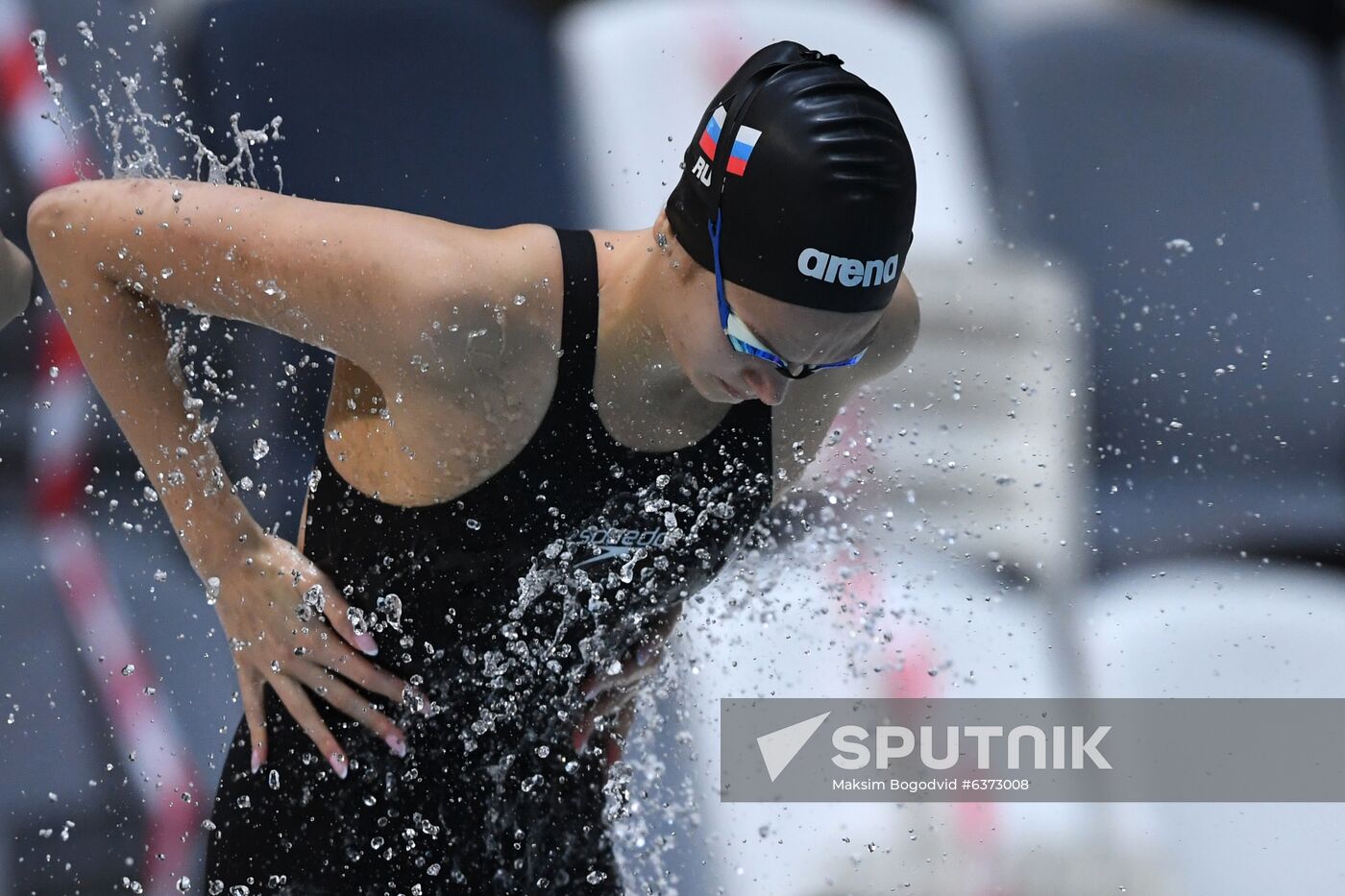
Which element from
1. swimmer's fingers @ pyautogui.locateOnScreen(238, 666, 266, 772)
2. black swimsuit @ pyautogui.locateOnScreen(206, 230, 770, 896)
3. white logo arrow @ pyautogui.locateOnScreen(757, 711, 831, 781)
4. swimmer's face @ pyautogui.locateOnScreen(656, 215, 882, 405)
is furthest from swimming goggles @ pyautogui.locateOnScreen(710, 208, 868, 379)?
white logo arrow @ pyautogui.locateOnScreen(757, 711, 831, 781)

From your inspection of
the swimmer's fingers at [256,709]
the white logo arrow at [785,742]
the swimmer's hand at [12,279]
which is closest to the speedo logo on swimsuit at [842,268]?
the swimmer's fingers at [256,709]

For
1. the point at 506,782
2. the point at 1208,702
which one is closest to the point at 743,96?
the point at 506,782

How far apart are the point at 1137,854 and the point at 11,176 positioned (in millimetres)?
2139

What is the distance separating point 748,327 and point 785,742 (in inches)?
49.2

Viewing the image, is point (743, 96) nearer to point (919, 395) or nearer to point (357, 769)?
point (357, 769)

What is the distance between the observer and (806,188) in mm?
950

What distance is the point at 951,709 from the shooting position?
212cm

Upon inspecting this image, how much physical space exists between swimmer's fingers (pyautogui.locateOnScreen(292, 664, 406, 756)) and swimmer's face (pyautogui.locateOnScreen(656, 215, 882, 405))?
1.52 feet

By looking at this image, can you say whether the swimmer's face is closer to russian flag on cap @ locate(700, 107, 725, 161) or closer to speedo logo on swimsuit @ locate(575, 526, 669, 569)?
russian flag on cap @ locate(700, 107, 725, 161)

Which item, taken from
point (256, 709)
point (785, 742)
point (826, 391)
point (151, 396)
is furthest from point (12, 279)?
point (785, 742)

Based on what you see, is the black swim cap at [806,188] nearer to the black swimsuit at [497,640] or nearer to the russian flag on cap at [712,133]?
the russian flag on cap at [712,133]

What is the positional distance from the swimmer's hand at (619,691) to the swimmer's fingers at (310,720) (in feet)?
0.80

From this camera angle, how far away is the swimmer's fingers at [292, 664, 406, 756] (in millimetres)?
1220

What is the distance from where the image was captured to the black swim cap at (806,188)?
95cm
